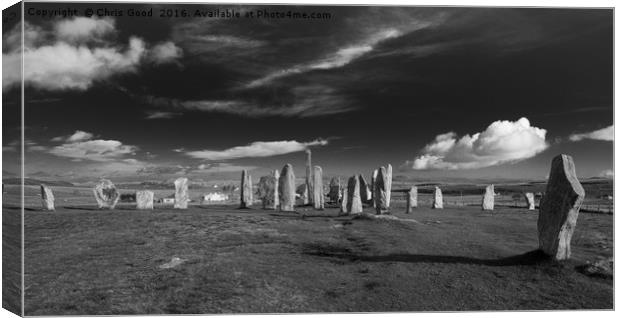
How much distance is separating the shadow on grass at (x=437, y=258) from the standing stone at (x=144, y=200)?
16.5m

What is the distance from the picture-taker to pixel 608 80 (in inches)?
573

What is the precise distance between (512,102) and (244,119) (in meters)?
12.0

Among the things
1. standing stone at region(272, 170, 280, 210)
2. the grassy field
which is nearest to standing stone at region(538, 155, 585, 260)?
the grassy field

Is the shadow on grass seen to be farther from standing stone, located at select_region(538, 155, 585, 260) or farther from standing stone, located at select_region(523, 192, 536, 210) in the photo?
standing stone, located at select_region(523, 192, 536, 210)

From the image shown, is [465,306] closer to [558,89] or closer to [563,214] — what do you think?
[563,214]

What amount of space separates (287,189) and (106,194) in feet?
37.8

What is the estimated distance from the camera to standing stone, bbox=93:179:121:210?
28.3 meters

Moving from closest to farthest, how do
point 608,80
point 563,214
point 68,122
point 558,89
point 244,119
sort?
point 563,214, point 608,80, point 558,89, point 68,122, point 244,119

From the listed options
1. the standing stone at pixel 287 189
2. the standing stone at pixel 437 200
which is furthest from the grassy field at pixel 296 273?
the standing stone at pixel 437 200

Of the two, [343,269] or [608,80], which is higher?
[608,80]

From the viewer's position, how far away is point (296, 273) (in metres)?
13.8

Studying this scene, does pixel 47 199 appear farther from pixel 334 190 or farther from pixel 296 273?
pixel 334 190

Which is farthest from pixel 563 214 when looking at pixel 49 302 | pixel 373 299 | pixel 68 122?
pixel 68 122

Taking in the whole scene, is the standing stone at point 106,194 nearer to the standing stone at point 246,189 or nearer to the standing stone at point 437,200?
the standing stone at point 246,189
